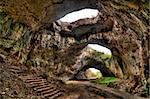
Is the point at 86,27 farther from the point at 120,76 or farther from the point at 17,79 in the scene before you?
the point at 17,79

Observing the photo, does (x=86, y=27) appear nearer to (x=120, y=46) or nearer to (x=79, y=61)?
(x=120, y=46)

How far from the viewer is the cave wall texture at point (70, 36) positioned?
11992 millimetres

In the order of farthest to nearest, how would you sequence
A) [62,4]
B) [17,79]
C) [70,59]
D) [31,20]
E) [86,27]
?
[70,59]
[86,27]
[31,20]
[62,4]
[17,79]

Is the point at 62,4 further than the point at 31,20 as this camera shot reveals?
No

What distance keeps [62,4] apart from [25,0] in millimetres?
2324

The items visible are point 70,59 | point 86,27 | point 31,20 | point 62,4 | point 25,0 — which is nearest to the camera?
point 25,0

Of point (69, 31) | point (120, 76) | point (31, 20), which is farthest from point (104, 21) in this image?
point (31, 20)

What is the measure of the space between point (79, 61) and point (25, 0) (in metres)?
11.8

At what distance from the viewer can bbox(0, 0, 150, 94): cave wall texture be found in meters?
12.0

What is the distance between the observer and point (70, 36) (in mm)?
19953

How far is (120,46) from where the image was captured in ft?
58.7

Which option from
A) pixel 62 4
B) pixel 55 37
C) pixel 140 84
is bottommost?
pixel 140 84

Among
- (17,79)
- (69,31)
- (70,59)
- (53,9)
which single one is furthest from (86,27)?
(17,79)

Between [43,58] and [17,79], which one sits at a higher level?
[43,58]
